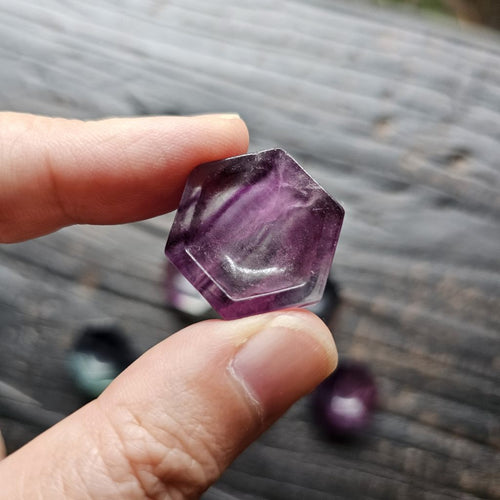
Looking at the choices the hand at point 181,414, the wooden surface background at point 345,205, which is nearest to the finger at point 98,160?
the wooden surface background at point 345,205

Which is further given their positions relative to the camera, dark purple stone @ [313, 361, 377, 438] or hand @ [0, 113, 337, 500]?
dark purple stone @ [313, 361, 377, 438]

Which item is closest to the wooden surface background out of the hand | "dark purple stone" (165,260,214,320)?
"dark purple stone" (165,260,214,320)

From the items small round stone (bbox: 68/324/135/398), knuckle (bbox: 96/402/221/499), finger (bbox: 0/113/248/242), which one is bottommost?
small round stone (bbox: 68/324/135/398)

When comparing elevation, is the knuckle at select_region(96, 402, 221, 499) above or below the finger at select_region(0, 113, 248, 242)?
below

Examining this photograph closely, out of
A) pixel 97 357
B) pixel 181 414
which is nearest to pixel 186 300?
pixel 97 357

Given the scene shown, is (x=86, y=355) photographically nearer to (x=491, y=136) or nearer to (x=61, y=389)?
(x=61, y=389)

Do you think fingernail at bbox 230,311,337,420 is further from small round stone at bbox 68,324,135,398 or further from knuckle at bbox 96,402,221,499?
small round stone at bbox 68,324,135,398

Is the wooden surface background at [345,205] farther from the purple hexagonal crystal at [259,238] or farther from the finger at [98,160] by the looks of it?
the purple hexagonal crystal at [259,238]
